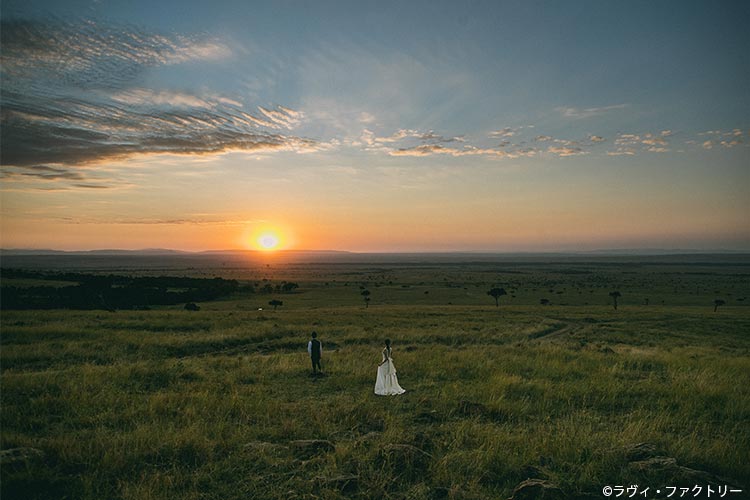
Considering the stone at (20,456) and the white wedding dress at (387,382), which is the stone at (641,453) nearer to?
the white wedding dress at (387,382)

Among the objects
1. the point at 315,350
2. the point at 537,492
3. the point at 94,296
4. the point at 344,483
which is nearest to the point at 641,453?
the point at 537,492

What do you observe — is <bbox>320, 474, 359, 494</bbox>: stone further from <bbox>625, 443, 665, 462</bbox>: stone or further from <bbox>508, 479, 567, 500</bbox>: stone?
<bbox>625, 443, 665, 462</bbox>: stone

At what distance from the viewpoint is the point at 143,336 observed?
26.2 m

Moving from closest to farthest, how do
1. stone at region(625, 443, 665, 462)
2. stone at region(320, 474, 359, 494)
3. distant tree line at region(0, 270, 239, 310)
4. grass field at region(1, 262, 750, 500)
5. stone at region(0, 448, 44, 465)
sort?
stone at region(320, 474, 359, 494) → grass field at region(1, 262, 750, 500) → stone at region(0, 448, 44, 465) → stone at region(625, 443, 665, 462) → distant tree line at region(0, 270, 239, 310)

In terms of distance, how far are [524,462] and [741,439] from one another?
5470 millimetres

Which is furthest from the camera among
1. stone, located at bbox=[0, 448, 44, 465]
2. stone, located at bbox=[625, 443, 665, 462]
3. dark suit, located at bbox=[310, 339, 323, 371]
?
dark suit, located at bbox=[310, 339, 323, 371]

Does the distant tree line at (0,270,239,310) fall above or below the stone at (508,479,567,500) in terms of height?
below

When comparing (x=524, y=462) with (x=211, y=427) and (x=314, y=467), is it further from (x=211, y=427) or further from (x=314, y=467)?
(x=211, y=427)

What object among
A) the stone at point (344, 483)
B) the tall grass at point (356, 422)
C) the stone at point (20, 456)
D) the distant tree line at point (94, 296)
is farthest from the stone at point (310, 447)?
the distant tree line at point (94, 296)

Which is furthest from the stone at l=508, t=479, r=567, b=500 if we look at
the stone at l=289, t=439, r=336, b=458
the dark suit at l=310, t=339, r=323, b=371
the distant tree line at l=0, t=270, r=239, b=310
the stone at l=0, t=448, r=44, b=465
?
the distant tree line at l=0, t=270, r=239, b=310

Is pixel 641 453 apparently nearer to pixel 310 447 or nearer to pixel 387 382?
pixel 310 447

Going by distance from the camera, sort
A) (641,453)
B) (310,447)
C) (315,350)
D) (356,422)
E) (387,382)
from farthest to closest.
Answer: (315,350) → (387,382) → (356,422) → (310,447) → (641,453)

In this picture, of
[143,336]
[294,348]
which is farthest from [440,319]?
[143,336]

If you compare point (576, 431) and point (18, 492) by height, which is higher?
point (18, 492)
